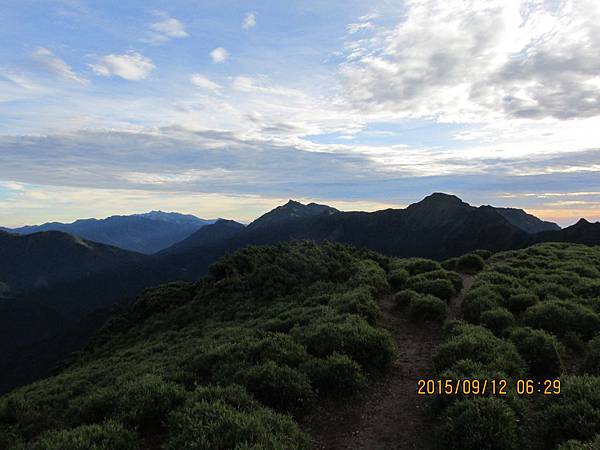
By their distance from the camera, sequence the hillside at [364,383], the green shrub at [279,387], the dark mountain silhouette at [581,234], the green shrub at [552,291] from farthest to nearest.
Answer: the dark mountain silhouette at [581,234] → the green shrub at [552,291] → the green shrub at [279,387] → the hillside at [364,383]

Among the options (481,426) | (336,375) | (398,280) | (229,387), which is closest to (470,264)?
(398,280)

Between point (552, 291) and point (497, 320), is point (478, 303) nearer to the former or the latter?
point (497, 320)

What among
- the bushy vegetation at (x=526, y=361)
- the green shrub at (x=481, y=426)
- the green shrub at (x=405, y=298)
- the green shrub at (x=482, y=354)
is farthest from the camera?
the green shrub at (x=405, y=298)

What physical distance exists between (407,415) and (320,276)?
55.4ft

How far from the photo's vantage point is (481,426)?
22.9ft

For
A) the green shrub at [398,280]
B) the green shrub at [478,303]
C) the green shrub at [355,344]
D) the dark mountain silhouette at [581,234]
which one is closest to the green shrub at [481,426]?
the green shrub at [355,344]

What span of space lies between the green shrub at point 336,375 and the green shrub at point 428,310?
6698 mm

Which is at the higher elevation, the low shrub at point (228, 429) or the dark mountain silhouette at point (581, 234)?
the dark mountain silhouette at point (581, 234)

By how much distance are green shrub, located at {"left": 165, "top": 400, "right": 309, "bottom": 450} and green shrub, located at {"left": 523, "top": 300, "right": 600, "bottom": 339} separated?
1030 centimetres

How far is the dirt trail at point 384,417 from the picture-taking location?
7965mm

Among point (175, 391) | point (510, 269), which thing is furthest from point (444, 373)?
point (510, 269)

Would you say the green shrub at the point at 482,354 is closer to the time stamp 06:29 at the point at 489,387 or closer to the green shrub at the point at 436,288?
the time stamp 06:29 at the point at 489,387

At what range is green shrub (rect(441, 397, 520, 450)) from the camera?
6.80 m

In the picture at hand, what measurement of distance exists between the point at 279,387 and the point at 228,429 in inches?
96.6
